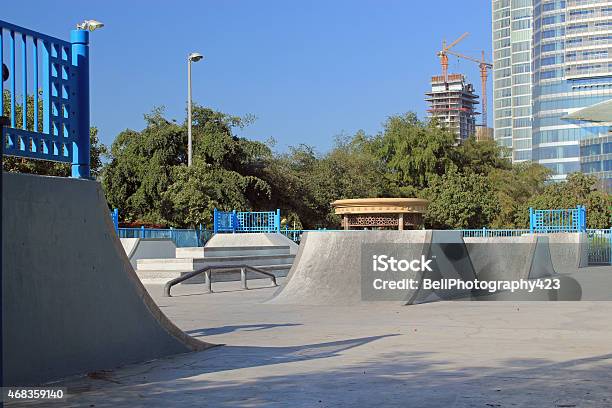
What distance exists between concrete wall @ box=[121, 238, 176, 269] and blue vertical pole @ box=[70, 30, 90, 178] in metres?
17.0

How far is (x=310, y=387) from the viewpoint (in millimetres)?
6078

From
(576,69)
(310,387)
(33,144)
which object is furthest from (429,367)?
(576,69)

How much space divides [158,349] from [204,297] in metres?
8.47

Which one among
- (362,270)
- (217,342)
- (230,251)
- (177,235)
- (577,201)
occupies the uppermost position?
(577,201)

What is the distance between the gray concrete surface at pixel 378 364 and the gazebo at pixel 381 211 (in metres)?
13.2

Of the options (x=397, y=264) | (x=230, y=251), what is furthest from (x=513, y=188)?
(x=397, y=264)

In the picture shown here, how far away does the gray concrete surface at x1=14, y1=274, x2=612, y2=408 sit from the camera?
5.66m

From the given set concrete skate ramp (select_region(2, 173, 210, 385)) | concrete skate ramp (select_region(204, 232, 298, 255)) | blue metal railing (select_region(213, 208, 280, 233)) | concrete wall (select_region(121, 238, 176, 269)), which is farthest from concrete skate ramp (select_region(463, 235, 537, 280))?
blue metal railing (select_region(213, 208, 280, 233))

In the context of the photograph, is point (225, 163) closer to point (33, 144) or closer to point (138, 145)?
point (138, 145)

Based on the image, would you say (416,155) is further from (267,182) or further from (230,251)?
(230,251)

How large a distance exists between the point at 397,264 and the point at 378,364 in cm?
646

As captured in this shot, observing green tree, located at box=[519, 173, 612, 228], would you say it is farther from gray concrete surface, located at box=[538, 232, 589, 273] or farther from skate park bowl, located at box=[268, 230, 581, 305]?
skate park bowl, located at box=[268, 230, 581, 305]

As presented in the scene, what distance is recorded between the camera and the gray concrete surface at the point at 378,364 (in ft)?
18.6

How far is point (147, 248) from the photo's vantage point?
25.3 m
